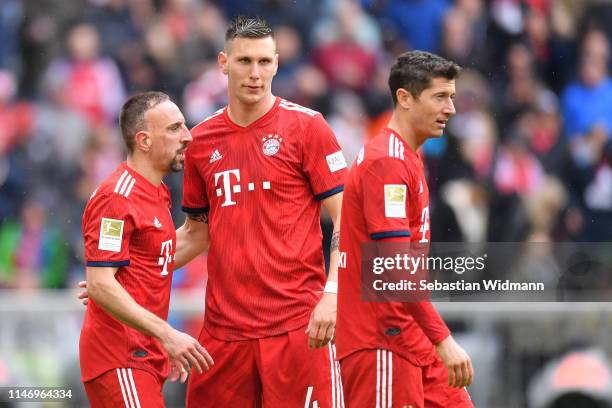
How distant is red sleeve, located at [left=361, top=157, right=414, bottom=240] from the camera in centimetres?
465

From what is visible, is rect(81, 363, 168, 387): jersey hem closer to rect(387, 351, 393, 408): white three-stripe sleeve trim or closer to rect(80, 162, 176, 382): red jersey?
rect(80, 162, 176, 382): red jersey

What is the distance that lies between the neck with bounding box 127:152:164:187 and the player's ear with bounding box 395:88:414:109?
1.12m

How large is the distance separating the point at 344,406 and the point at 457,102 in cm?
439

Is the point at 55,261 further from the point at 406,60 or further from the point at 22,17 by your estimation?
the point at 406,60

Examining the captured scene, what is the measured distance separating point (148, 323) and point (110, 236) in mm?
405

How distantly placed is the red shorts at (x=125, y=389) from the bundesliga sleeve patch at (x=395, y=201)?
1.28 metres

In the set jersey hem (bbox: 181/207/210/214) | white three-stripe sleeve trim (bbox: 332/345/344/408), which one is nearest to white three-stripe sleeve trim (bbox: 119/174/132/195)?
jersey hem (bbox: 181/207/210/214)

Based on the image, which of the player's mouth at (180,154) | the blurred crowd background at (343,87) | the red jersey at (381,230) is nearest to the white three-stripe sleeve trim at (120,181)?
the player's mouth at (180,154)

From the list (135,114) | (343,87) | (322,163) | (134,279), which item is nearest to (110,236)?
(134,279)

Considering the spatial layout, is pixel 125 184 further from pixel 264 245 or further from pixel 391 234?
pixel 391 234

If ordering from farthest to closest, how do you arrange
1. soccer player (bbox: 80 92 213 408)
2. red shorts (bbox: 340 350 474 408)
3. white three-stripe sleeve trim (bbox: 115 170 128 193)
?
white three-stripe sleeve trim (bbox: 115 170 128 193)
soccer player (bbox: 80 92 213 408)
red shorts (bbox: 340 350 474 408)

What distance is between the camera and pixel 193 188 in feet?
18.0

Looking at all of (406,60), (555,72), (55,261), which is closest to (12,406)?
(55,261)

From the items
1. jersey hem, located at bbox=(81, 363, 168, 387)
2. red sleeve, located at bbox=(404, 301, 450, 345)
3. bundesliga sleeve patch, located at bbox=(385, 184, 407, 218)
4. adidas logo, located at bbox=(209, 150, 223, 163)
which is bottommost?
jersey hem, located at bbox=(81, 363, 168, 387)
